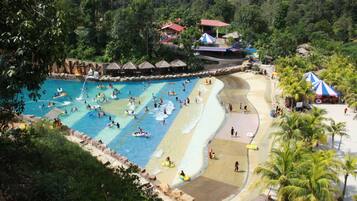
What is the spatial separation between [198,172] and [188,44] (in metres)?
32.5

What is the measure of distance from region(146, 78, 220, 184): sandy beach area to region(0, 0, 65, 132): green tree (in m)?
16.9

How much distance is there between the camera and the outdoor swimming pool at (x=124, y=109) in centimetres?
3178

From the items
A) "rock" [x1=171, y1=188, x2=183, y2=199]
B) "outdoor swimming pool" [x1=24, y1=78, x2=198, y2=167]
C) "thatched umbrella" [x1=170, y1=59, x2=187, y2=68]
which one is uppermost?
"rock" [x1=171, y1=188, x2=183, y2=199]

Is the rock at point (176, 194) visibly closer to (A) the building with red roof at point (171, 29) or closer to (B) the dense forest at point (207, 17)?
(B) the dense forest at point (207, 17)

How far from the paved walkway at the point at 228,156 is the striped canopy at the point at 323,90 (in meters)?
6.06

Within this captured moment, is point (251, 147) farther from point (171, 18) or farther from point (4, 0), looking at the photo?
point (171, 18)

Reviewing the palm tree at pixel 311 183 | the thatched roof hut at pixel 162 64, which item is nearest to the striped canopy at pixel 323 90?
the thatched roof hut at pixel 162 64

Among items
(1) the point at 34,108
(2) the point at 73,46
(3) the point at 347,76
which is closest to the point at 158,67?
(2) the point at 73,46

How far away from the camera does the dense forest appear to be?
5306 centimetres

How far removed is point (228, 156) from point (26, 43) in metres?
21.3

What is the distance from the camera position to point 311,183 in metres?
17.6

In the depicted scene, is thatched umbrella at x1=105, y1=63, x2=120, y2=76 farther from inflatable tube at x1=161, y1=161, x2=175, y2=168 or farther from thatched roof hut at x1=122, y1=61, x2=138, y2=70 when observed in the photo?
inflatable tube at x1=161, y1=161, x2=175, y2=168

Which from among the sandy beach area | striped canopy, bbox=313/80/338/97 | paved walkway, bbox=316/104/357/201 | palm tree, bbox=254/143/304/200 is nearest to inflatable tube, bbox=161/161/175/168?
the sandy beach area

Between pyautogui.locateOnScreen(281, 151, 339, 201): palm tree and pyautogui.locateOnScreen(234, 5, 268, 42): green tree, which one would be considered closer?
pyautogui.locateOnScreen(281, 151, 339, 201): palm tree
